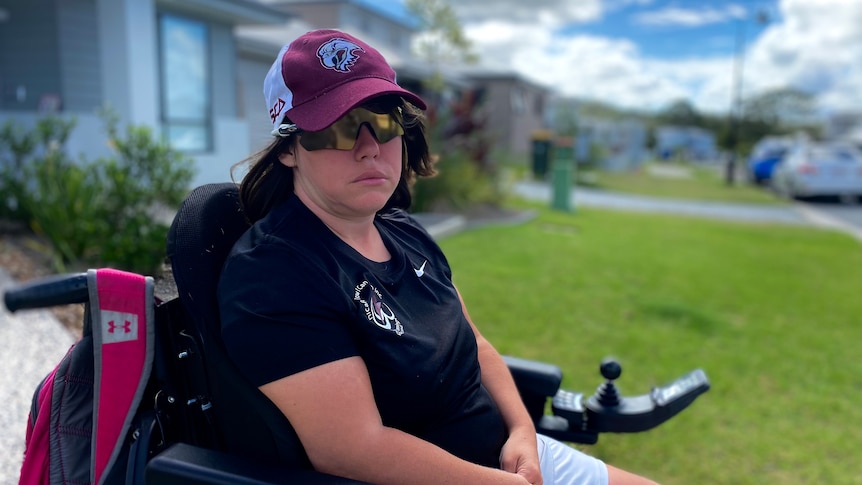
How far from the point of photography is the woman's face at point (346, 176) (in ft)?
5.24

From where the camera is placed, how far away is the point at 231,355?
1.40 m

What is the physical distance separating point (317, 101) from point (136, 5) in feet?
29.3

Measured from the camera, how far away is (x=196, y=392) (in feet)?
5.25

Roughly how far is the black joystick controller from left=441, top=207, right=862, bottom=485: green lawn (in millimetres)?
917

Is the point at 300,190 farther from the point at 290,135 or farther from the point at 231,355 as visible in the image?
the point at 231,355

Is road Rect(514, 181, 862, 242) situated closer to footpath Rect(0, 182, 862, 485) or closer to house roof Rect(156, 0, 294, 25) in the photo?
house roof Rect(156, 0, 294, 25)

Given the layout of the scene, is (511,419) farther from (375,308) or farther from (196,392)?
(196,392)

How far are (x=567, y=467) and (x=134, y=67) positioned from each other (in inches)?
354

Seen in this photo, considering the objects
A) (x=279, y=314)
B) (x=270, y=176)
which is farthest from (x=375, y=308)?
(x=270, y=176)

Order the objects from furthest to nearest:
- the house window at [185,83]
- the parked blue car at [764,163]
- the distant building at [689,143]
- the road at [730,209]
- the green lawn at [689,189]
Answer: the distant building at [689,143]
the parked blue car at [764,163]
the green lawn at [689,189]
the road at [730,209]
the house window at [185,83]

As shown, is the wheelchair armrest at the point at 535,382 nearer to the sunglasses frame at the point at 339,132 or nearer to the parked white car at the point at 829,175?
the sunglasses frame at the point at 339,132

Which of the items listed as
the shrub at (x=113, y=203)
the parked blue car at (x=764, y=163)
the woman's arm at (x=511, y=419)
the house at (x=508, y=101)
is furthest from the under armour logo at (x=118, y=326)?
the house at (x=508, y=101)

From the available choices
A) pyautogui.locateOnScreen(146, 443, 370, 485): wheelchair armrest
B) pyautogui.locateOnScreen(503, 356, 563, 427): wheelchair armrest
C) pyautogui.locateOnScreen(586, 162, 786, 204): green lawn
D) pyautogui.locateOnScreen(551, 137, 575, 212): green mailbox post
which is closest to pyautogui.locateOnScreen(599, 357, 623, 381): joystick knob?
pyautogui.locateOnScreen(503, 356, 563, 427): wheelchair armrest

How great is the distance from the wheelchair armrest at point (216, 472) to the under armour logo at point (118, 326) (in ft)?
0.93
